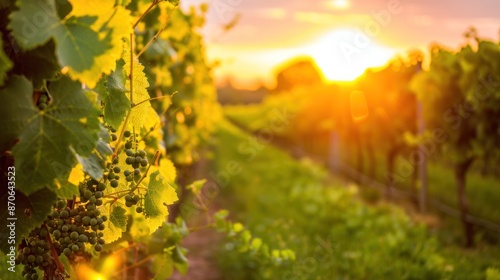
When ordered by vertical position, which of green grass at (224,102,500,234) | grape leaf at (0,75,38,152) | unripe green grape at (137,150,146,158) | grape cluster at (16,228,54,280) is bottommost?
green grass at (224,102,500,234)

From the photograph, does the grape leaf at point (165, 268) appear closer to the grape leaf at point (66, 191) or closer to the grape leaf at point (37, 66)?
the grape leaf at point (66, 191)

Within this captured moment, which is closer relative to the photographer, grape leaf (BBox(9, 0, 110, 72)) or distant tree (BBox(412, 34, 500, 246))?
grape leaf (BBox(9, 0, 110, 72))

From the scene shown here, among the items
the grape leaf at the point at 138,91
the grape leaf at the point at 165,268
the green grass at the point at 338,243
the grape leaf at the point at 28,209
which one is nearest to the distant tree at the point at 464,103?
the green grass at the point at 338,243

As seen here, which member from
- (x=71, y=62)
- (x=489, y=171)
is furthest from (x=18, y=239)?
(x=489, y=171)

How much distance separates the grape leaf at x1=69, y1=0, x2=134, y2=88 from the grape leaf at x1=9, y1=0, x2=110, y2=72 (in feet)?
0.05

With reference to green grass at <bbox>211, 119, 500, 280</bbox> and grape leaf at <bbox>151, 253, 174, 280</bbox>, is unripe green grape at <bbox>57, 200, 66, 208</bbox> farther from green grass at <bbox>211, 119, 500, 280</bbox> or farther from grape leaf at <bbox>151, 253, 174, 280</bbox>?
green grass at <bbox>211, 119, 500, 280</bbox>

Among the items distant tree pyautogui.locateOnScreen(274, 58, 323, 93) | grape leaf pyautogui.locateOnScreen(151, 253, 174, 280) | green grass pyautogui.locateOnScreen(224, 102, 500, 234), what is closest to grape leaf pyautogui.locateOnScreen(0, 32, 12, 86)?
grape leaf pyautogui.locateOnScreen(151, 253, 174, 280)

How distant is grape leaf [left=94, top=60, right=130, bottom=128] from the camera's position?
1.99 meters

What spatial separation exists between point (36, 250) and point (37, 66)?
730 millimetres

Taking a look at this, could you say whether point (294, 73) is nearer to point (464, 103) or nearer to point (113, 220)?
point (464, 103)

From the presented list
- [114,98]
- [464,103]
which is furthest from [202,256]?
[114,98]

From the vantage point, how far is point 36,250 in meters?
2.06

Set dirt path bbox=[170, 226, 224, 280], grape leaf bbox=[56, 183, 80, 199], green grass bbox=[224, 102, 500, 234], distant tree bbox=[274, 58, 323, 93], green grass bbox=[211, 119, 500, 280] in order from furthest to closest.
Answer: distant tree bbox=[274, 58, 323, 93]
green grass bbox=[224, 102, 500, 234]
dirt path bbox=[170, 226, 224, 280]
green grass bbox=[211, 119, 500, 280]
grape leaf bbox=[56, 183, 80, 199]

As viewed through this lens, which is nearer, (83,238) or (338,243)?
(83,238)
